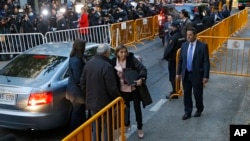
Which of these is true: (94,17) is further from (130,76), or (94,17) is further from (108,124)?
(108,124)

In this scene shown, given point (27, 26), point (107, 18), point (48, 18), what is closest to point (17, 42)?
point (27, 26)

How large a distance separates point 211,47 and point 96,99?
7283 mm

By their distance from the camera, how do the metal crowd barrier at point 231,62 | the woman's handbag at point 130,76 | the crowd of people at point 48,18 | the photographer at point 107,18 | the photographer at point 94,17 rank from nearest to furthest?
the woman's handbag at point 130,76
the metal crowd barrier at point 231,62
the crowd of people at point 48,18
the photographer at point 94,17
the photographer at point 107,18

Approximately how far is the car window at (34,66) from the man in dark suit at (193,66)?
2.20 m

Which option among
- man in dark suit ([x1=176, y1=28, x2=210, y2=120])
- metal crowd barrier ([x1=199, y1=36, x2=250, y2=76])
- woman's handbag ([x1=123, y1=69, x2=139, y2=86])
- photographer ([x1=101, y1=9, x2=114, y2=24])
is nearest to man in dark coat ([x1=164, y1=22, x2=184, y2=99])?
man in dark suit ([x1=176, y1=28, x2=210, y2=120])

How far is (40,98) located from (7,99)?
545mm

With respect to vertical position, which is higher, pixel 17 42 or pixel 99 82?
pixel 99 82

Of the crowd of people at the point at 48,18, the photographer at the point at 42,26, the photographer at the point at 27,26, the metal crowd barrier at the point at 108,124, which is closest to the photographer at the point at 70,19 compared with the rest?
the crowd of people at the point at 48,18

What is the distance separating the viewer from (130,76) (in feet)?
17.7

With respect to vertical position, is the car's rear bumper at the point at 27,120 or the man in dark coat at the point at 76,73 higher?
the man in dark coat at the point at 76,73

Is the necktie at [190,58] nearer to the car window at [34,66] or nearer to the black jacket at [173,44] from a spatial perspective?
the black jacket at [173,44]

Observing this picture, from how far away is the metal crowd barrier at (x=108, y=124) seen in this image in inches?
154

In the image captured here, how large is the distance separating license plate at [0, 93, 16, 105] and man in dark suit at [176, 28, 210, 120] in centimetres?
302

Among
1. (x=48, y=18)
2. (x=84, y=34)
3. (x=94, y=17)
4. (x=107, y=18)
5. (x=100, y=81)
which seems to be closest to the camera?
(x=100, y=81)
